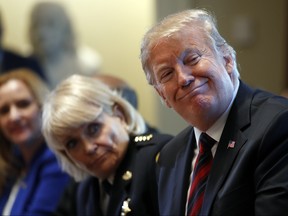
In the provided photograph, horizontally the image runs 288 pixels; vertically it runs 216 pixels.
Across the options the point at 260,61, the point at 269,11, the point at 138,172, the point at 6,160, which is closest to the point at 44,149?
the point at 6,160

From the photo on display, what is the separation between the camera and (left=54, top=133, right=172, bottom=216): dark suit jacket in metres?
1.34

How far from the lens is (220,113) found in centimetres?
107

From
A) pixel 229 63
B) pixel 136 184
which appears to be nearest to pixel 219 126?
pixel 229 63

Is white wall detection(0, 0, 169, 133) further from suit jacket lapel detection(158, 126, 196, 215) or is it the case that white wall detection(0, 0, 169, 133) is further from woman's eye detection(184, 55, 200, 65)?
woman's eye detection(184, 55, 200, 65)

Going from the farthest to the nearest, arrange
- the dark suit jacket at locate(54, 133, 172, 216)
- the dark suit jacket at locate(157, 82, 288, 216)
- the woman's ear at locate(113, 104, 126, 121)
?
1. the woman's ear at locate(113, 104, 126, 121)
2. the dark suit jacket at locate(54, 133, 172, 216)
3. the dark suit jacket at locate(157, 82, 288, 216)

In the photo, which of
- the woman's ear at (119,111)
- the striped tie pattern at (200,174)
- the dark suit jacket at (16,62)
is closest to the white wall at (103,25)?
the dark suit jacket at (16,62)

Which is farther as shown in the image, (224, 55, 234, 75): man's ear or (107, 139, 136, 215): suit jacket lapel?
(107, 139, 136, 215): suit jacket lapel

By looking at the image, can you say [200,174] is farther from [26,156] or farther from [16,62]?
[16,62]

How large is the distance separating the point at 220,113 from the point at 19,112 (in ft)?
3.33

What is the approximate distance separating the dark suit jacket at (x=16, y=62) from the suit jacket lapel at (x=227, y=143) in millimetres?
1826

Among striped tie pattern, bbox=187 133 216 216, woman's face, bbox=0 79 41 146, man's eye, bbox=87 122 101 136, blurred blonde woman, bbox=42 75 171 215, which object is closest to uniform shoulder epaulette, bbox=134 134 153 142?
blurred blonde woman, bbox=42 75 171 215

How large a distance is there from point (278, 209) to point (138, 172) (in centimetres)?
54

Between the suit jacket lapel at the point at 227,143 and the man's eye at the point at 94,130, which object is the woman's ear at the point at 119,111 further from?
the suit jacket lapel at the point at 227,143

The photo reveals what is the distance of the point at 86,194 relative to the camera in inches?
61.6
